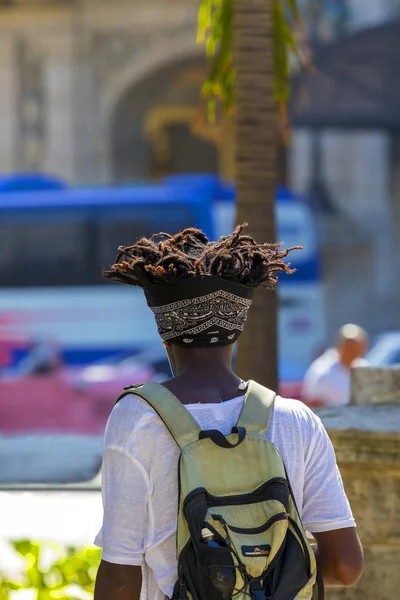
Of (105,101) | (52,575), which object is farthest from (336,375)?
(105,101)

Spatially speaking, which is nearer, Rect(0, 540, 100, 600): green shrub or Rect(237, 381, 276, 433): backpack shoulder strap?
Rect(237, 381, 276, 433): backpack shoulder strap

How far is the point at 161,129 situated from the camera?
34.2m

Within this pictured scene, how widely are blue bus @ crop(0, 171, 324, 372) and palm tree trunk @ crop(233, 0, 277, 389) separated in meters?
11.5

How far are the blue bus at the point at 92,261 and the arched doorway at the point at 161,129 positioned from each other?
36.1 feet

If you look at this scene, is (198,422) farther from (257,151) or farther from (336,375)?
(336,375)

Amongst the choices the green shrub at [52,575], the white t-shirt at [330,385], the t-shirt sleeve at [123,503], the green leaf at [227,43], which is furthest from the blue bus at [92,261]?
the t-shirt sleeve at [123,503]

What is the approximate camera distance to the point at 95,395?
1301 centimetres

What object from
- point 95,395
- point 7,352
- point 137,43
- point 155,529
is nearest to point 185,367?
point 155,529

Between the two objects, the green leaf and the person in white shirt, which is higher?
the green leaf

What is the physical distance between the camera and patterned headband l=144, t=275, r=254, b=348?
2.49 metres

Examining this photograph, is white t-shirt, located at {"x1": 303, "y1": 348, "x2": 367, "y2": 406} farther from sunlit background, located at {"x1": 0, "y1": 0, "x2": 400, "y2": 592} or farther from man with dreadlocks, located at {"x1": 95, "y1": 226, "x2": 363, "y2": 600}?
man with dreadlocks, located at {"x1": 95, "y1": 226, "x2": 363, "y2": 600}

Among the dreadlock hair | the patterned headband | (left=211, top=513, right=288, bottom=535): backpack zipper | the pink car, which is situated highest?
the dreadlock hair

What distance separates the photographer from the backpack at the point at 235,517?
7.48 ft

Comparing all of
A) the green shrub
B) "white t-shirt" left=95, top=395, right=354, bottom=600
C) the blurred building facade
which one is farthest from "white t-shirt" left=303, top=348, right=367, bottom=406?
the blurred building facade
